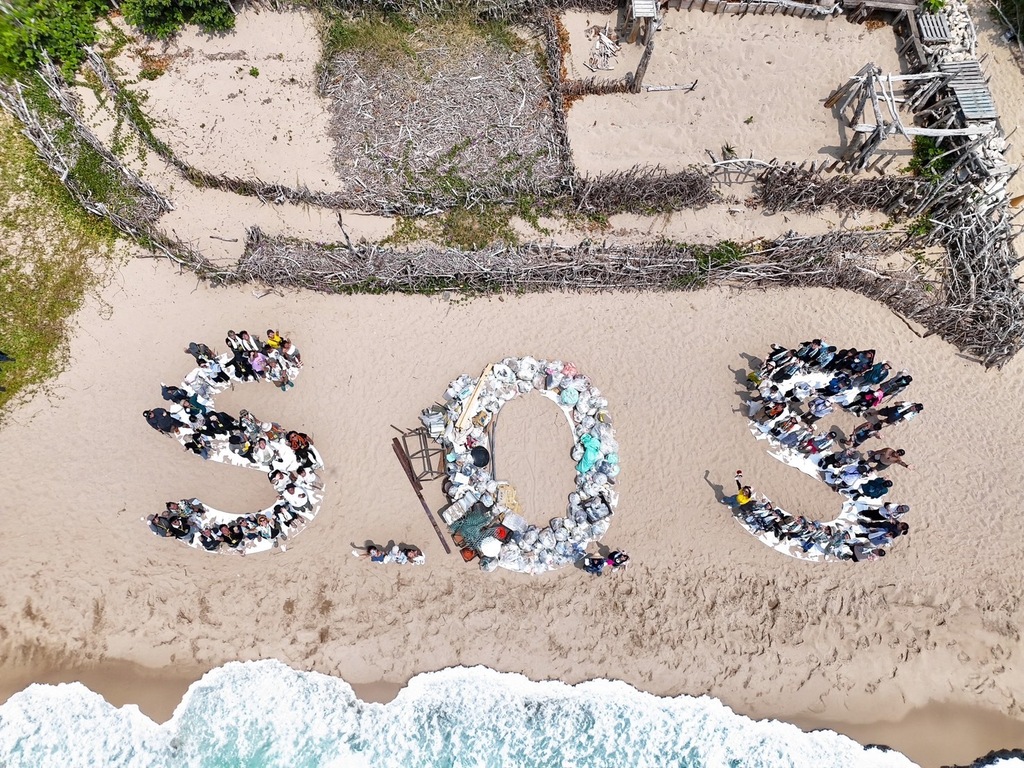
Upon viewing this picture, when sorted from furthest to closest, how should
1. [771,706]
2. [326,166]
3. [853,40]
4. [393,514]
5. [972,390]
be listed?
[853,40]
[326,166]
[972,390]
[393,514]
[771,706]

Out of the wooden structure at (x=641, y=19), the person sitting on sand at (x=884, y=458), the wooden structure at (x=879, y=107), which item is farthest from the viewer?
the wooden structure at (x=641, y=19)

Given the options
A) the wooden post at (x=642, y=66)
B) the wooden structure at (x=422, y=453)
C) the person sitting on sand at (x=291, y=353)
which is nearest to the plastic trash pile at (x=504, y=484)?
the wooden structure at (x=422, y=453)

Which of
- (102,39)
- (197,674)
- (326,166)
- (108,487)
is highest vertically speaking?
(102,39)

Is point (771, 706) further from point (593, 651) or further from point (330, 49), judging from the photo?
point (330, 49)

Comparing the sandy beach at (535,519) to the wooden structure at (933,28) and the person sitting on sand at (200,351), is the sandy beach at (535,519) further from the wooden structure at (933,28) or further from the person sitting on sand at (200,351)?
the wooden structure at (933,28)

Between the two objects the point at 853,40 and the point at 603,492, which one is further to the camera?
the point at 853,40

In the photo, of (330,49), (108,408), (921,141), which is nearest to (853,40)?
(921,141)

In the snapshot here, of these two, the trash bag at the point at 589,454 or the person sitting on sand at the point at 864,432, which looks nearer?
the person sitting on sand at the point at 864,432

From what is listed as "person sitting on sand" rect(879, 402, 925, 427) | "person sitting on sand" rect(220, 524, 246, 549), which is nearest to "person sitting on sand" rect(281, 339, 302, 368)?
"person sitting on sand" rect(220, 524, 246, 549)

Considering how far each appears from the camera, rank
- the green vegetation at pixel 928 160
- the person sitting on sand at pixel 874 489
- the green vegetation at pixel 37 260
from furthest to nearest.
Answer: the green vegetation at pixel 928 160, the green vegetation at pixel 37 260, the person sitting on sand at pixel 874 489
